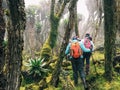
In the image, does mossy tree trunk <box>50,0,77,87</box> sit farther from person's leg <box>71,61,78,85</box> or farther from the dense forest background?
person's leg <box>71,61,78,85</box>

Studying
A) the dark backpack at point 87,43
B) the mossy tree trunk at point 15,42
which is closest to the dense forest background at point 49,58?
the mossy tree trunk at point 15,42

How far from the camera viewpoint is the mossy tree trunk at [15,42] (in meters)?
6.78

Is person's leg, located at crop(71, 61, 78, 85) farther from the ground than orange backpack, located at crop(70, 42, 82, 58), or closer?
closer

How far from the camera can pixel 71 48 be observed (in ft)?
32.9

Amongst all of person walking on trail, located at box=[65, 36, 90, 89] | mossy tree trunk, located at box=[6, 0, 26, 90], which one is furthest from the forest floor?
mossy tree trunk, located at box=[6, 0, 26, 90]

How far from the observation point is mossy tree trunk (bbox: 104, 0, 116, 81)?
10.2 metres

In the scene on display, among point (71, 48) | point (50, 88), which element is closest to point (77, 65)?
point (71, 48)

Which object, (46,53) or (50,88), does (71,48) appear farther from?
(46,53)

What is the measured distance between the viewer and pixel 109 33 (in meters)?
10.4

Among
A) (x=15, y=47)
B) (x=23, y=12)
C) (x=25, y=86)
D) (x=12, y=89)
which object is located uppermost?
(x=23, y=12)

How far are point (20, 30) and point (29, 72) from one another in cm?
572

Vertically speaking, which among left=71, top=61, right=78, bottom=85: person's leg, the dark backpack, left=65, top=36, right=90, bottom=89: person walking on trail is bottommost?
left=71, top=61, right=78, bottom=85: person's leg

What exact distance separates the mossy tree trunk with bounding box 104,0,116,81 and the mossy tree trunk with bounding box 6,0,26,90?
14.2 feet

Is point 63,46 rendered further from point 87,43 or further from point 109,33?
point 109,33
